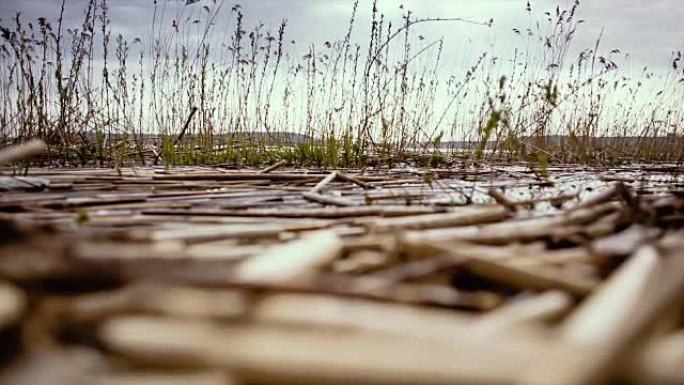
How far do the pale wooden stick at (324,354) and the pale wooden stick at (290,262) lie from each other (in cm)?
17

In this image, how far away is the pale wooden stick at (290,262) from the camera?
841mm

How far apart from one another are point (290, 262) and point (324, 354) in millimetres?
355

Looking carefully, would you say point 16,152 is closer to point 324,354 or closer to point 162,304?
point 162,304

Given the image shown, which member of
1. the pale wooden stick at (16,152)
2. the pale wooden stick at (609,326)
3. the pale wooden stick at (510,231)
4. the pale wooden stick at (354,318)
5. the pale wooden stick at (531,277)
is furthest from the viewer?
the pale wooden stick at (16,152)

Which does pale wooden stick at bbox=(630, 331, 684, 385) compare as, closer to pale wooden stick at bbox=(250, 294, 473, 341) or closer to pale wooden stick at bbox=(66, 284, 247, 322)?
pale wooden stick at bbox=(250, 294, 473, 341)

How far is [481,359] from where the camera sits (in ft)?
1.90

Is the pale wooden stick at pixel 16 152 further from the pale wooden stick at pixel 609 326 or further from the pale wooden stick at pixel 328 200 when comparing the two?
the pale wooden stick at pixel 609 326

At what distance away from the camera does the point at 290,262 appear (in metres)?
0.94

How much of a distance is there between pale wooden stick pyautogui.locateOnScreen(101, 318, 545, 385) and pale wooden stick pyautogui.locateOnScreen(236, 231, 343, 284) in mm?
→ 166

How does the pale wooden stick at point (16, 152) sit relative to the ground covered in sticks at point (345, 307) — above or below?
above

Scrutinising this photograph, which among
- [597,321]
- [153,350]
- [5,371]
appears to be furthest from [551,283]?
[5,371]

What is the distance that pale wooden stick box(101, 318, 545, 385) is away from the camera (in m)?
A: 0.56

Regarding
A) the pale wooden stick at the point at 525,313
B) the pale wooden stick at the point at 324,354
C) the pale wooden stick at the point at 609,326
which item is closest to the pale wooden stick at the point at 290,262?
the pale wooden stick at the point at 324,354

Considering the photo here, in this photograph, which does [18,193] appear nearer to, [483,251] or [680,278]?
[483,251]
